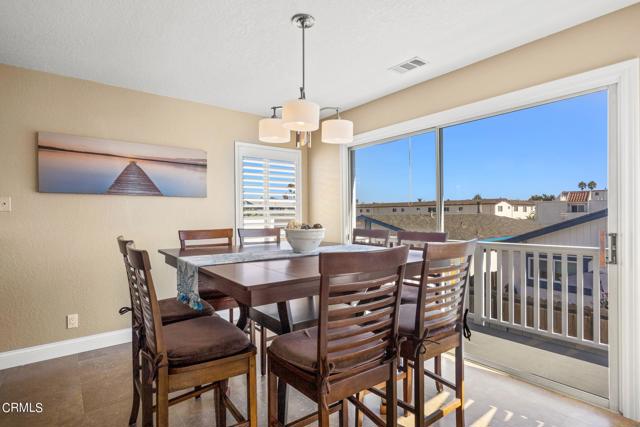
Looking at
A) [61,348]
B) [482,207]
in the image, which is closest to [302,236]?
[482,207]

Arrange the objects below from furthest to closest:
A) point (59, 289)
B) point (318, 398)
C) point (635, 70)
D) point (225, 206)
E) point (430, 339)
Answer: point (225, 206), point (59, 289), point (635, 70), point (430, 339), point (318, 398)

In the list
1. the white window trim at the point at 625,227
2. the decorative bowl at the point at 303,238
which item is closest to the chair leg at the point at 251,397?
the decorative bowl at the point at 303,238

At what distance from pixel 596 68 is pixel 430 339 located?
2.05 meters

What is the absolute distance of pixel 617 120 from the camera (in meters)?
2.10

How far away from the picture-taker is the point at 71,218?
307cm

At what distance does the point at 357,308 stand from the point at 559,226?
2.48 meters

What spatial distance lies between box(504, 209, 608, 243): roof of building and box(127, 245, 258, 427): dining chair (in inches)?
99.5

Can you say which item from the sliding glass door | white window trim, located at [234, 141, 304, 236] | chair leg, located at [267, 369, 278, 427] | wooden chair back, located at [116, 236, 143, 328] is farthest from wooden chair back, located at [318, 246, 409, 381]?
white window trim, located at [234, 141, 304, 236]

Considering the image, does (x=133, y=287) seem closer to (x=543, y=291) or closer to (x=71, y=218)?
(x=71, y=218)

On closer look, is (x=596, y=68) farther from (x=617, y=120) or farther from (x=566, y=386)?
(x=566, y=386)

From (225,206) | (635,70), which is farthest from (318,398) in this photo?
(225,206)

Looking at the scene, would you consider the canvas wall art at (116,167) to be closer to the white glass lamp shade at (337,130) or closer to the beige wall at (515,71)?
the beige wall at (515,71)

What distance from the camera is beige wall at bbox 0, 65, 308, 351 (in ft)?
9.26

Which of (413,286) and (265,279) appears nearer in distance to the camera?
(265,279)
